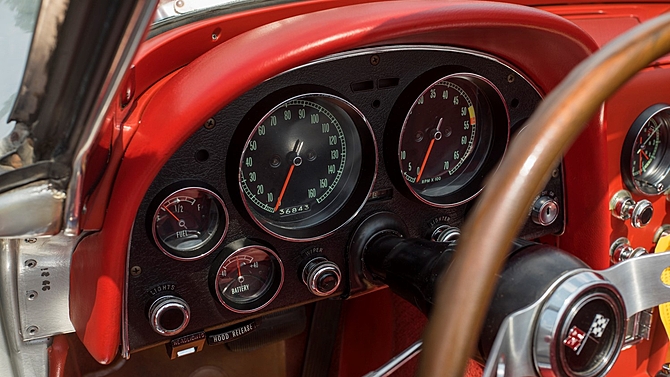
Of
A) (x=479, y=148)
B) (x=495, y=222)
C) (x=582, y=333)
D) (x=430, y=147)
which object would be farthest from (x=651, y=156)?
(x=495, y=222)

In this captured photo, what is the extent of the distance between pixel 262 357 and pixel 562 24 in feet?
4.53

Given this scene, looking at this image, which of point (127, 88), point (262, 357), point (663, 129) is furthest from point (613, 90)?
point (262, 357)

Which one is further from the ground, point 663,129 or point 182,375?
point 663,129

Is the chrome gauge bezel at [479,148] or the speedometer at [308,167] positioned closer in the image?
the speedometer at [308,167]

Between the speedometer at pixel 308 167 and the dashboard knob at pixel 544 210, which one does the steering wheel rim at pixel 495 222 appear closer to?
the speedometer at pixel 308 167

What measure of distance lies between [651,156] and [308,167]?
108 centimetres

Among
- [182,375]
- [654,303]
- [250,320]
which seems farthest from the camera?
[182,375]

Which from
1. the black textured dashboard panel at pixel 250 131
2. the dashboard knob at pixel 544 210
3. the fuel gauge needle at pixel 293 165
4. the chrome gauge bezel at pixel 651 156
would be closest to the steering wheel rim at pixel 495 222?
the black textured dashboard panel at pixel 250 131

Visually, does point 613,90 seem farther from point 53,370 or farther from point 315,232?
point 53,370

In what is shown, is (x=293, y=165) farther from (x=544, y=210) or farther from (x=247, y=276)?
(x=544, y=210)

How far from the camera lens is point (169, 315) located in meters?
1.50

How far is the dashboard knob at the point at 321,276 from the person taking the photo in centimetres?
167

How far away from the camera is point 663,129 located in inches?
82.8

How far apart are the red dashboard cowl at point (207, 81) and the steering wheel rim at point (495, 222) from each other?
0.68 metres
